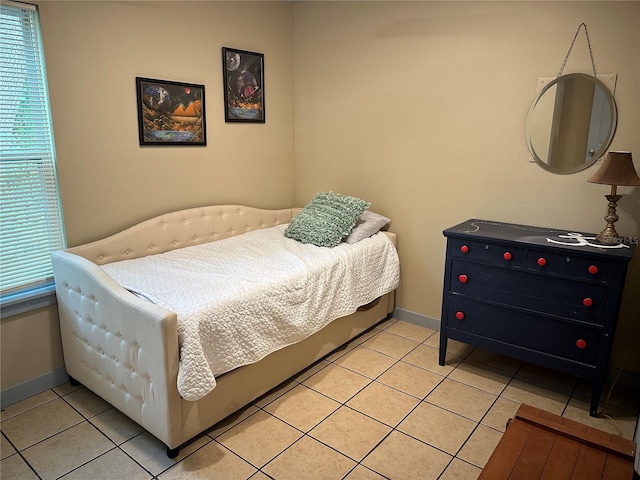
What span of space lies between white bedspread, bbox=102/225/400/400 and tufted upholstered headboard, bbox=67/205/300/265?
0.38 ft

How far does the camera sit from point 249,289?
7.49 feet

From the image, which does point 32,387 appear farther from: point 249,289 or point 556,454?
point 556,454

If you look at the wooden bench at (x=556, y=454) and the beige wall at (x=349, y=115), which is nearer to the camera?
the wooden bench at (x=556, y=454)

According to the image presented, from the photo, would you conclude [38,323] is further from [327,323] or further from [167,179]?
[327,323]

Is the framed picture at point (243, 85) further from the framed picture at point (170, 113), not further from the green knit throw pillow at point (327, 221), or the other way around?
the green knit throw pillow at point (327, 221)

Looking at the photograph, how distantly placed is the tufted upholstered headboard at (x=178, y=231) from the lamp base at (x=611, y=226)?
231 centimetres

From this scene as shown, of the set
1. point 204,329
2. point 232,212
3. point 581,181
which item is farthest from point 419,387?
point 232,212

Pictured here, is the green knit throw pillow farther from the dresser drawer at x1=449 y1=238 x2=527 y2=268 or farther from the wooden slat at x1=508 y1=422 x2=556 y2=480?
the wooden slat at x1=508 y1=422 x2=556 y2=480

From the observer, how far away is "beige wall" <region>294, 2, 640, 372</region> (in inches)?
100

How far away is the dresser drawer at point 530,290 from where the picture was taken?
2.28 meters

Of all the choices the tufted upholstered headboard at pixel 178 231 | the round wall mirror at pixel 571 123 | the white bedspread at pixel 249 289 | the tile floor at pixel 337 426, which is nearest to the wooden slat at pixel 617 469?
the tile floor at pixel 337 426

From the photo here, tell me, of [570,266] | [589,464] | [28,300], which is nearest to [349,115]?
[570,266]

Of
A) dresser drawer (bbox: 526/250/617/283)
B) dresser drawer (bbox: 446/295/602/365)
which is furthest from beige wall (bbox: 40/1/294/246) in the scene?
dresser drawer (bbox: 526/250/617/283)

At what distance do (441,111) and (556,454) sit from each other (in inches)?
87.4
